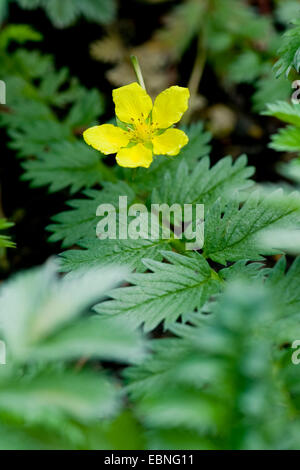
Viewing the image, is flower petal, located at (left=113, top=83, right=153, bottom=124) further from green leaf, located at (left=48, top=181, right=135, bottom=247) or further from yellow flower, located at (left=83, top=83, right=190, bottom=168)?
green leaf, located at (left=48, top=181, right=135, bottom=247)

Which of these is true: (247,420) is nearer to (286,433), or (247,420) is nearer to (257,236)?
(286,433)

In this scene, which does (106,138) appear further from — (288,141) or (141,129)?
(288,141)

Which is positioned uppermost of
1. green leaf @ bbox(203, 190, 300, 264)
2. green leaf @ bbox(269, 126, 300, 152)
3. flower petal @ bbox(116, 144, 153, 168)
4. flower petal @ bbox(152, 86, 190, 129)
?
flower petal @ bbox(152, 86, 190, 129)

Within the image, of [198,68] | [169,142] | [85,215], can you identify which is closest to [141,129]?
[169,142]

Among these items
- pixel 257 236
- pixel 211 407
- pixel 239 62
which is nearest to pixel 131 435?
pixel 211 407

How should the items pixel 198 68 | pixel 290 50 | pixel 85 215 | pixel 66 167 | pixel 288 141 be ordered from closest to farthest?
pixel 288 141 → pixel 290 50 → pixel 85 215 → pixel 66 167 → pixel 198 68

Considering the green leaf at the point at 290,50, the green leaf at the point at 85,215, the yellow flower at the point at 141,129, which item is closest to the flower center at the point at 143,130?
the yellow flower at the point at 141,129

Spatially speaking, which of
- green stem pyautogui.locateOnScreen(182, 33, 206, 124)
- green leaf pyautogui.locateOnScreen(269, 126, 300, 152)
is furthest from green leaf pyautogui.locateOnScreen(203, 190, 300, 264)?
green stem pyautogui.locateOnScreen(182, 33, 206, 124)
